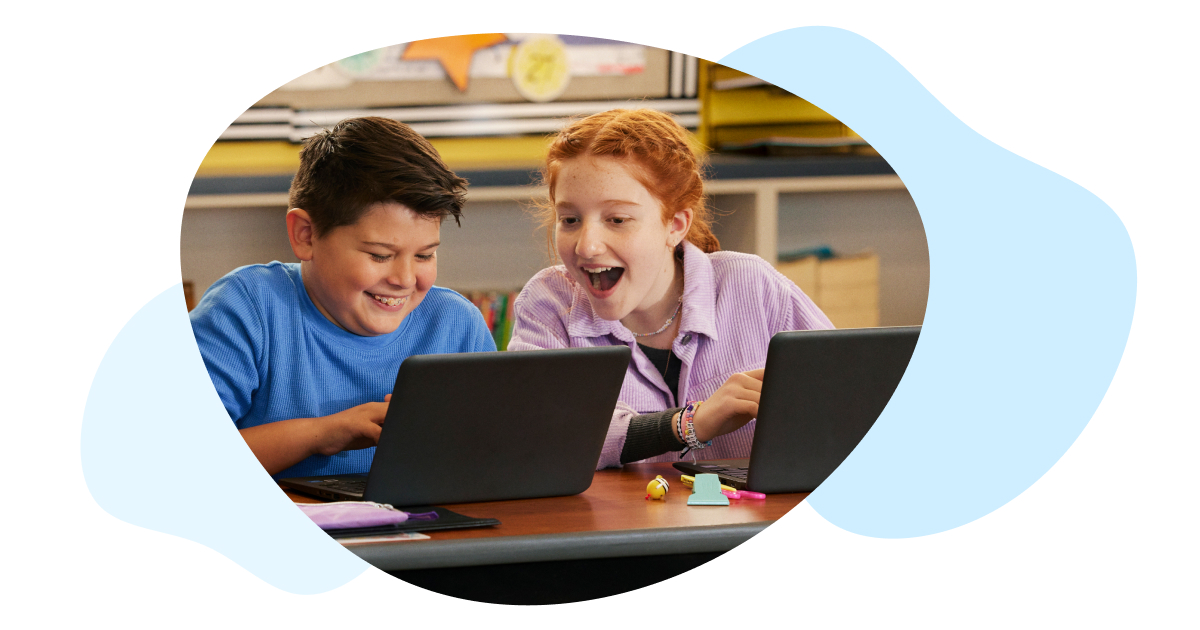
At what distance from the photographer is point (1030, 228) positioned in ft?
4.29

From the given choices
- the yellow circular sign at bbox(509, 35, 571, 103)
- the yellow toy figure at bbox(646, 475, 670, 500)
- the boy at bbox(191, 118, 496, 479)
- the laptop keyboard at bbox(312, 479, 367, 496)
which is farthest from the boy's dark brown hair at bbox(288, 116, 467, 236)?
the yellow toy figure at bbox(646, 475, 670, 500)

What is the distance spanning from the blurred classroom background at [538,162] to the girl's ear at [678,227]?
0.05 m

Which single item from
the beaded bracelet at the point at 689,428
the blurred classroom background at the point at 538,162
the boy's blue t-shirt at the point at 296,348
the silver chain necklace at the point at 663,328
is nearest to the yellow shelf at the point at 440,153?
the blurred classroom background at the point at 538,162

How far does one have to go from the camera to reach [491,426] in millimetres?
1088

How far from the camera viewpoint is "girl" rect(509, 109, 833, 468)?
1373 millimetres

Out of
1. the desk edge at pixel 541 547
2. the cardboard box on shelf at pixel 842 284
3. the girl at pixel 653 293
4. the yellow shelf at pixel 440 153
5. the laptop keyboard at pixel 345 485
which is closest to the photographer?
the desk edge at pixel 541 547

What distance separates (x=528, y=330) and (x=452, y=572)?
440 millimetres

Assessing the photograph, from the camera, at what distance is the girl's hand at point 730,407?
129cm

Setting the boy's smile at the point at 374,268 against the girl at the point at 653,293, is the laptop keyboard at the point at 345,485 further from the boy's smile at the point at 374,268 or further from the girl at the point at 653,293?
the girl at the point at 653,293

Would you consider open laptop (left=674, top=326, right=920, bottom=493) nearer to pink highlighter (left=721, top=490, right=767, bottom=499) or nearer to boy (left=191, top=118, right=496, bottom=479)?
pink highlighter (left=721, top=490, right=767, bottom=499)

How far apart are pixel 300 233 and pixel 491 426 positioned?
39 cm

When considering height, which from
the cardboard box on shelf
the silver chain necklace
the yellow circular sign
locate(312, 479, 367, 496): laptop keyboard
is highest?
the yellow circular sign

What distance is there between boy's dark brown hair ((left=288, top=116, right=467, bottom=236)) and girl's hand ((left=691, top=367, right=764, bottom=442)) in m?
0.40

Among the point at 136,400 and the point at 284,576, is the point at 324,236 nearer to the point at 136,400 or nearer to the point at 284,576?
the point at 136,400
